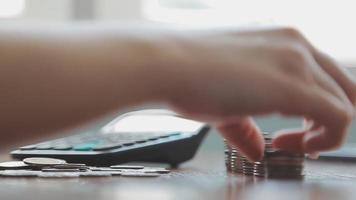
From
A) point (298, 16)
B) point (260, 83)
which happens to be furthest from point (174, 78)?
point (298, 16)

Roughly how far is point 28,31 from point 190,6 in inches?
40.3

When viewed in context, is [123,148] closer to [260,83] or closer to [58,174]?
[58,174]

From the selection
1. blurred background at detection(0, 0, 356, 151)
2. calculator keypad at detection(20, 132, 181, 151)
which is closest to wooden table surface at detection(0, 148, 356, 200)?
calculator keypad at detection(20, 132, 181, 151)

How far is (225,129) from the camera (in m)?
0.69

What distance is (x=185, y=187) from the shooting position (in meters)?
0.65

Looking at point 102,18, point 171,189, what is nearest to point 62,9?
point 102,18

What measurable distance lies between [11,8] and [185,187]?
1.05m

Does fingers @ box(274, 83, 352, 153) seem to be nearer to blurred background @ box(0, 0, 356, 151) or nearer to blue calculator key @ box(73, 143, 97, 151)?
blue calculator key @ box(73, 143, 97, 151)

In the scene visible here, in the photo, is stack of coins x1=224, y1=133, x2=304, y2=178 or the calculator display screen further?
the calculator display screen

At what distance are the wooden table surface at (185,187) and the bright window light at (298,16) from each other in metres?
0.68

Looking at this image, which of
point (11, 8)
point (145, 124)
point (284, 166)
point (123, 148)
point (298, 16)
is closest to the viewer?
point (284, 166)

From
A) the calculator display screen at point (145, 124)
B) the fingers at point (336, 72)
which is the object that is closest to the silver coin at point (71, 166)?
the fingers at point (336, 72)

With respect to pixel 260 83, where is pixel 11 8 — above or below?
above

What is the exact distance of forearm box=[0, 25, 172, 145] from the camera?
52cm
